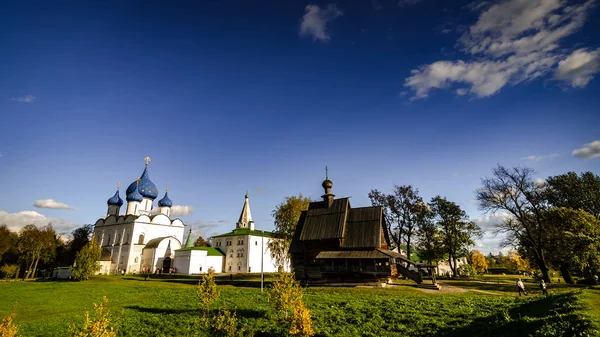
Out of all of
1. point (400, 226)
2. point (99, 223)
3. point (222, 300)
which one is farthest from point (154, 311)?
point (99, 223)

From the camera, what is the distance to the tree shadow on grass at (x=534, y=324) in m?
9.34

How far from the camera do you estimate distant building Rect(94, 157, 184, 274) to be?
188 feet

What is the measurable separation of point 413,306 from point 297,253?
1683 cm

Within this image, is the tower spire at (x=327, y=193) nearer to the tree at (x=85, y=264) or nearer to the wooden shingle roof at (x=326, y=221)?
the wooden shingle roof at (x=326, y=221)

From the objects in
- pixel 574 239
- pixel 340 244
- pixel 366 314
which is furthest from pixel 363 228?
pixel 574 239

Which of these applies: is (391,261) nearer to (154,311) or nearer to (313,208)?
(313,208)

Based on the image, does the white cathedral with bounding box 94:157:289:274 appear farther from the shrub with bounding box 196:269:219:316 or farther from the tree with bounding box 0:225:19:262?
the shrub with bounding box 196:269:219:316

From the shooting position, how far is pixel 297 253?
106ft

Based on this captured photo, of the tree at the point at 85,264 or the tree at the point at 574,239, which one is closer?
the tree at the point at 574,239

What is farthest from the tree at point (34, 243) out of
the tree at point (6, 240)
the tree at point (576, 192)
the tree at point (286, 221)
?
the tree at point (576, 192)

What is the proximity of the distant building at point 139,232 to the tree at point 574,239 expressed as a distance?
55.7 m

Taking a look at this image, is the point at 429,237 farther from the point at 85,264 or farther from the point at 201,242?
the point at 201,242

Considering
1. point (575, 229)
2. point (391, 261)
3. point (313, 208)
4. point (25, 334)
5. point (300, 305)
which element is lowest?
point (25, 334)

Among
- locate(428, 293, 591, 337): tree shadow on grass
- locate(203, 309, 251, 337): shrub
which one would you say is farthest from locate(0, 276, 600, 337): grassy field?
locate(203, 309, 251, 337): shrub
